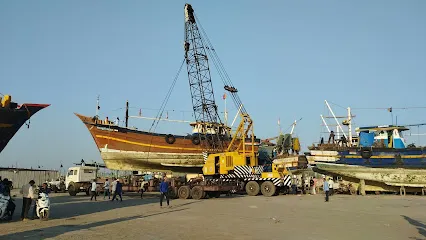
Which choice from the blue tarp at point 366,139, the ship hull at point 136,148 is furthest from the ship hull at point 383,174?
the ship hull at point 136,148

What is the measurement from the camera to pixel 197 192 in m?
25.9

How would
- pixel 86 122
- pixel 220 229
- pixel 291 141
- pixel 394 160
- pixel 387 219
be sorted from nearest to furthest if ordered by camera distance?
pixel 220 229, pixel 387 219, pixel 394 160, pixel 86 122, pixel 291 141

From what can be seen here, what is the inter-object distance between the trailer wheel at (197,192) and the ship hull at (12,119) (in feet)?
42.1

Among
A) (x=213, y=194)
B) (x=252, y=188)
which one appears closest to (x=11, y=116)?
(x=213, y=194)

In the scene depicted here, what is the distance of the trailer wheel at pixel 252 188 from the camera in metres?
28.7

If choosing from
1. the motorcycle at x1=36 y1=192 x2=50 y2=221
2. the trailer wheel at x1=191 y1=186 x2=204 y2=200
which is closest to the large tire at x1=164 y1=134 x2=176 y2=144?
the trailer wheel at x1=191 y1=186 x2=204 y2=200

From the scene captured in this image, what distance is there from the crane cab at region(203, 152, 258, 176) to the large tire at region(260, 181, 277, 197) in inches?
113

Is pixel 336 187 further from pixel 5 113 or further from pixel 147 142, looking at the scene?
pixel 5 113

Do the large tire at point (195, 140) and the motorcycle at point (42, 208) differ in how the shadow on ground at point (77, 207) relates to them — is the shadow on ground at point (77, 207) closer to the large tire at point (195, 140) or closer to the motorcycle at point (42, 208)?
the motorcycle at point (42, 208)

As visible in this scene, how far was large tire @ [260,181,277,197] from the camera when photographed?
27.9 metres

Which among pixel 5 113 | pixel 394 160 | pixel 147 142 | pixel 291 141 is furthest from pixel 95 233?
pixel 291 141

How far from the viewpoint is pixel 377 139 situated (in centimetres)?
3578

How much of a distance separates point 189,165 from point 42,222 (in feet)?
102

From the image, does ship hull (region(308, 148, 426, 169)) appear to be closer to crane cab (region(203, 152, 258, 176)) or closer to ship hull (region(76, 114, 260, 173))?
crane cab (region(203, 152, 258, 176))
